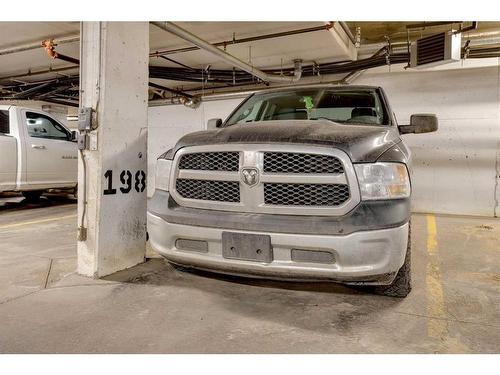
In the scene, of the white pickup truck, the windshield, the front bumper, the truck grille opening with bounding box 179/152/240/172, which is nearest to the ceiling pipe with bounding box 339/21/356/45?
the windshield

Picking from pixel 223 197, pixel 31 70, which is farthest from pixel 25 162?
pixel 223 197

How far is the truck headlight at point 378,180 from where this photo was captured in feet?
7.09

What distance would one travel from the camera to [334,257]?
2.13 meters

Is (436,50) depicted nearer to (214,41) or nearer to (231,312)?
(214,41)

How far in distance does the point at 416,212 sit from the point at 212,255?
5.99m

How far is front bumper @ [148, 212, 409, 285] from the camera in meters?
2.10

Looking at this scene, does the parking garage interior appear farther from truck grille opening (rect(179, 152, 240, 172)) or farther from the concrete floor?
truck grille opening (rect(179, 152, 240, 172))

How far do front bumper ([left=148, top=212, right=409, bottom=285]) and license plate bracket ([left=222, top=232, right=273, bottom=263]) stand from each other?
25mm

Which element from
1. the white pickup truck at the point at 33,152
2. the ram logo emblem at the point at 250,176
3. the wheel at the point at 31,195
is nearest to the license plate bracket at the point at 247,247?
the ram logo emblem at the point at 250,176

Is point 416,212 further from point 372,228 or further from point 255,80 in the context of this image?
point 372,228

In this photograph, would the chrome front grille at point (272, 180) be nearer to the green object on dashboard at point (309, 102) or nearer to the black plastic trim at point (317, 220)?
the black plastic trim at point (317, 220)

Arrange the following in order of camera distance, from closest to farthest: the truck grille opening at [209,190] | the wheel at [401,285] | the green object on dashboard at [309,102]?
the truck grille opening at [209,190] < the wheel at [401,285] < the green object on dashboard at [309,102]

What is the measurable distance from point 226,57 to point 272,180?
3908 mm

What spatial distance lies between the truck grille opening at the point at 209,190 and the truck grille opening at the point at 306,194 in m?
0.22
